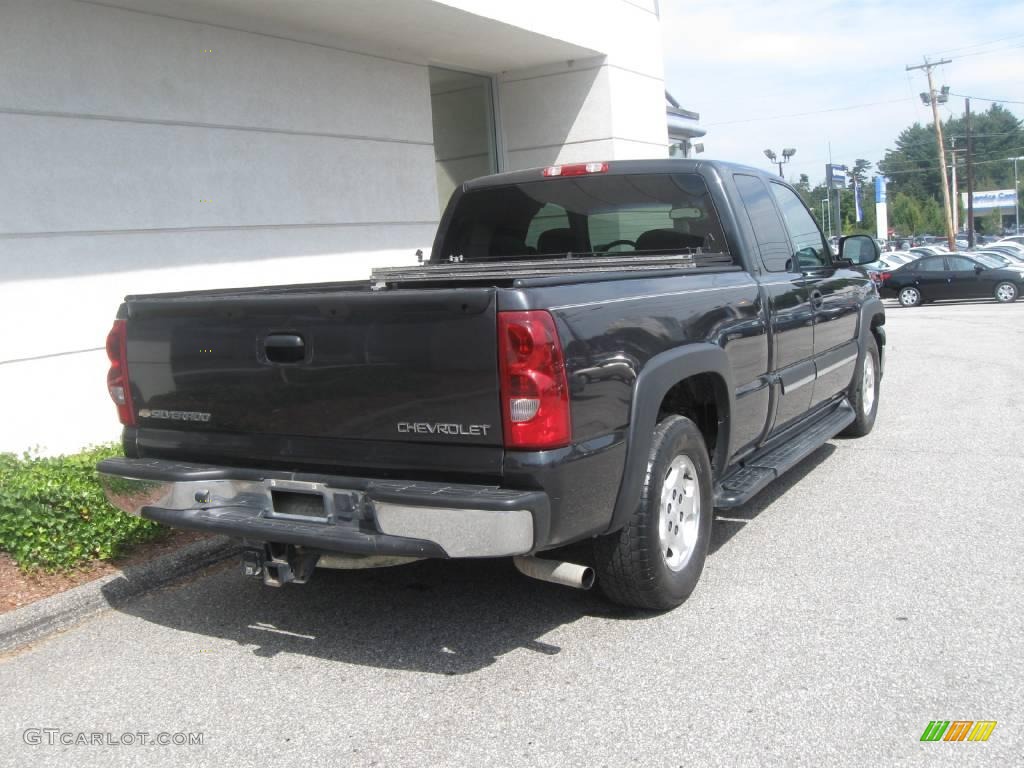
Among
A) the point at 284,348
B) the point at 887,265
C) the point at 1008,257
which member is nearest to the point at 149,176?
the point at 284,348

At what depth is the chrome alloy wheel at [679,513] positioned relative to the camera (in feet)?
14.1

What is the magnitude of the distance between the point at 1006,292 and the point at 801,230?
2212 cm

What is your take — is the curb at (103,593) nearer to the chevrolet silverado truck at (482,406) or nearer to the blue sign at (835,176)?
the chevrolet silverado truck at (482,406)

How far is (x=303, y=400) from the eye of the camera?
3.80 metres

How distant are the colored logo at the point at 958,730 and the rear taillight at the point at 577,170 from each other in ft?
10.7

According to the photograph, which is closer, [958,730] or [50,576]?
[958,730]

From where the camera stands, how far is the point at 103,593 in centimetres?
488

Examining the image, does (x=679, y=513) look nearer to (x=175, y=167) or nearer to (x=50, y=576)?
(x=50, y=576)

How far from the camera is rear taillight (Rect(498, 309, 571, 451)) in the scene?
339 centimetres

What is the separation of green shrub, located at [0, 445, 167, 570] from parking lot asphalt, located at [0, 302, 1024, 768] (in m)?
0.44

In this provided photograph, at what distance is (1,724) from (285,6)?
6987mm

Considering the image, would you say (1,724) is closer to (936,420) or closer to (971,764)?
(971,764)

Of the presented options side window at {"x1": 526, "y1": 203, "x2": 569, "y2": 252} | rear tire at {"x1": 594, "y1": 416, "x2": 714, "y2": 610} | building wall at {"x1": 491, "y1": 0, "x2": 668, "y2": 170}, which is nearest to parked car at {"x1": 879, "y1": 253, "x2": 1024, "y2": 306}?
building wall at {"x1": 491, "y1": 0, "x2": 668, "y2": 170}

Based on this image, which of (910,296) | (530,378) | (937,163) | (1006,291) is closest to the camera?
(530,378)
